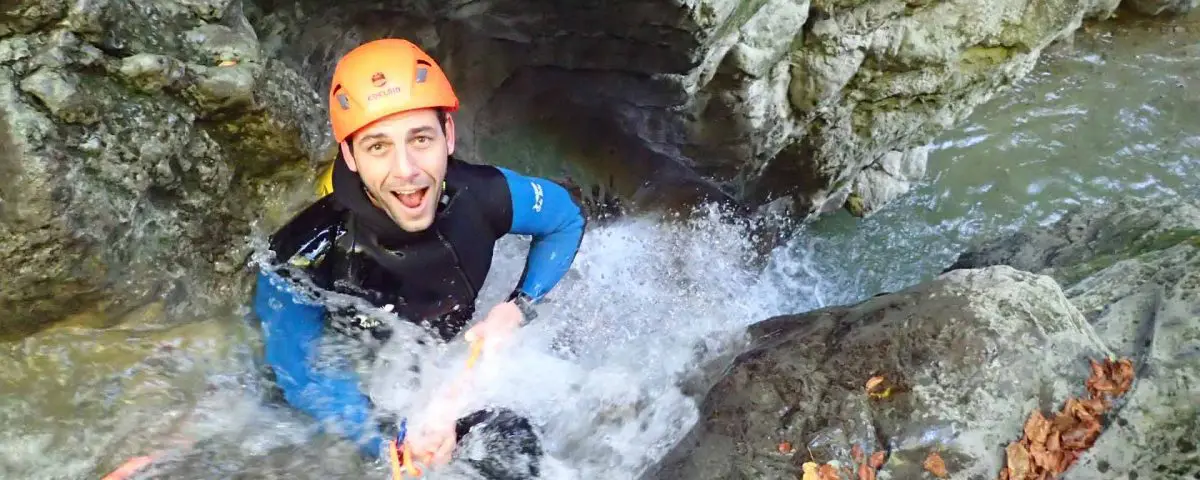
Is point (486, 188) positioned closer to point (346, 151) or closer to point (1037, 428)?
point (346, 151)

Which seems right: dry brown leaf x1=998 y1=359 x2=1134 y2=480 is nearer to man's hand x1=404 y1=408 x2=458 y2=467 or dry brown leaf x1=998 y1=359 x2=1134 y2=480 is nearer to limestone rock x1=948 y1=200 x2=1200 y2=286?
limestone rock x1=948 y1=200 x2=1200 y2=286

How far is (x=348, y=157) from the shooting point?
2.66 meters

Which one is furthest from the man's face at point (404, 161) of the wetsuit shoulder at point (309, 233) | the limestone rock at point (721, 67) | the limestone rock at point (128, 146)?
the limestone rock at point (721, 67)

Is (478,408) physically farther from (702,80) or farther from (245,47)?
(702,80)

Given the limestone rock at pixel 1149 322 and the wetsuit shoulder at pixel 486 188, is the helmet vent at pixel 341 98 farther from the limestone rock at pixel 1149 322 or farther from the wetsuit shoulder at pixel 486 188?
the limestone rock at pixel 1149 322

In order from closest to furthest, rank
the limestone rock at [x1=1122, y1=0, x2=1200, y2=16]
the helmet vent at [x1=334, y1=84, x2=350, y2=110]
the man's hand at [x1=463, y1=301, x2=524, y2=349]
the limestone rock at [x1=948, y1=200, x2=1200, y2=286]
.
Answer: the helmet vent at [x1=334, y1=84, x2=350, y2=110] < the man's hand at [x1=463, y1=301, x2=524, y2=349] < the limestone rock at [x1=948, y1=200, x2=1200, y2=286] < the limestone rock at [x1=1122, y1=0, x2=1200, y2=16]

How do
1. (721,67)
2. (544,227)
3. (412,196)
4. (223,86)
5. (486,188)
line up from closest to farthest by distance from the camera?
(412,196), (223,86), (486,188), (544,227), (721,67)

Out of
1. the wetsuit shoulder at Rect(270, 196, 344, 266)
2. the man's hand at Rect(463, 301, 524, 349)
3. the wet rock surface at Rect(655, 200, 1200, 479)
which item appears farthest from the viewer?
the man's hand at Rect(463, 301, 524, 349)

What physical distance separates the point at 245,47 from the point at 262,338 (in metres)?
1.19

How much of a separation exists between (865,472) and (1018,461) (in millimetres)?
500

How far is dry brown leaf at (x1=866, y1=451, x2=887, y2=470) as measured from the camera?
98.0 inches

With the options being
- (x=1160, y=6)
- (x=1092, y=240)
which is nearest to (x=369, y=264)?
(x=1092, y=240)

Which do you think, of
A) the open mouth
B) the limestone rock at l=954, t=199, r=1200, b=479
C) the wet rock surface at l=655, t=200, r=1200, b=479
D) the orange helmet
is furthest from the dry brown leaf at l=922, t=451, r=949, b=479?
the orange helmet

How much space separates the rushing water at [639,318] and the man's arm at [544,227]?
374mm
